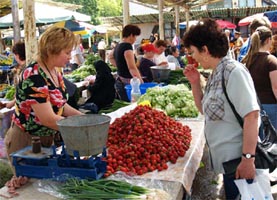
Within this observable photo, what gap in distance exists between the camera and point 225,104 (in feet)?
7.54

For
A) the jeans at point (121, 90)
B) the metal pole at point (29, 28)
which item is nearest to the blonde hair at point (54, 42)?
the metal pole at point (29, 28)

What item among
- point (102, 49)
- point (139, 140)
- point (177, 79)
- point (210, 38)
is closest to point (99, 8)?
point (102, 49)

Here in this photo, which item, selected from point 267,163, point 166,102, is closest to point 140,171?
point 267,163

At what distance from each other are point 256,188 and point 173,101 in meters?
2.31

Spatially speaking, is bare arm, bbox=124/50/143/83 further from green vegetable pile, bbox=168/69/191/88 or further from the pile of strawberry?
the pile of strawberry

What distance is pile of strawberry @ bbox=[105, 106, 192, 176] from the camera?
8.79 ft

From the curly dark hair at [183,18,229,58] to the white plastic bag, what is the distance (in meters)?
0.80

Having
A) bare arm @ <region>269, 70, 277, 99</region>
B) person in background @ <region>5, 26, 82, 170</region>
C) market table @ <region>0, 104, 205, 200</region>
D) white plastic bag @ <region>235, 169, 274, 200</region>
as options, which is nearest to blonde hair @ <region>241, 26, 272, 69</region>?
bare arm @ <region>269, 70, 277, 99</region>

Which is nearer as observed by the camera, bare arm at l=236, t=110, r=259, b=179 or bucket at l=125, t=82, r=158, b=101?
bare arm at l=236, t=110, r=259, b=179

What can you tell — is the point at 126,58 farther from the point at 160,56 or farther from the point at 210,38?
the point at 210,38

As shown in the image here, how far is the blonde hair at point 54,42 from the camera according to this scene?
8.42 feet

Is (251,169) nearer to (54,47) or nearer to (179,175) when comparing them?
(179,175)

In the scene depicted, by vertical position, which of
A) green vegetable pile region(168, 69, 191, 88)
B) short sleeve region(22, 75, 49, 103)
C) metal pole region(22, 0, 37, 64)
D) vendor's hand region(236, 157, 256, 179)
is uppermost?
metal pole region(22, 0, 37, 64)

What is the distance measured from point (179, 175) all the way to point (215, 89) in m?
0.67
